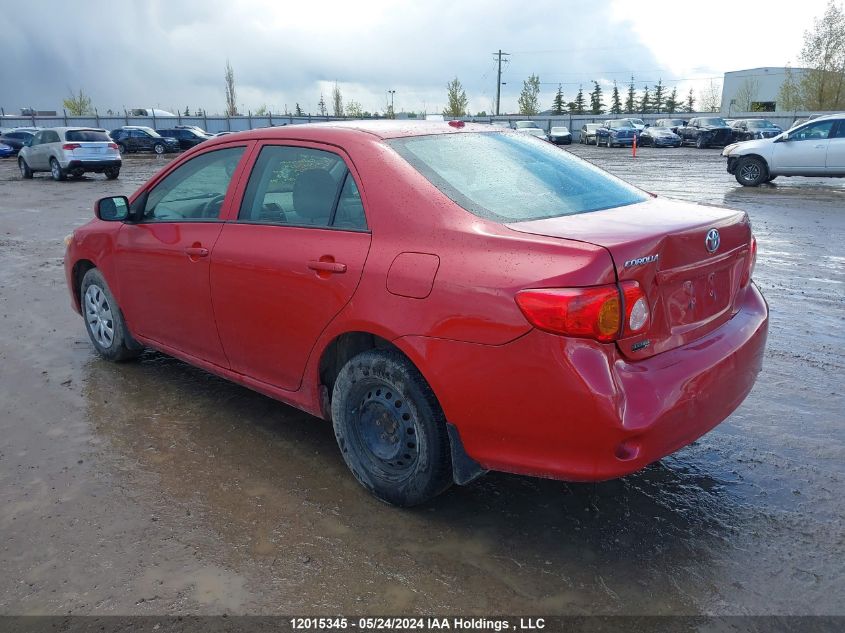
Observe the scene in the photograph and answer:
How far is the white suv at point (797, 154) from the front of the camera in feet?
53.1

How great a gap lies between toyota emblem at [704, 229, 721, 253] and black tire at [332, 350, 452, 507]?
1261 mm

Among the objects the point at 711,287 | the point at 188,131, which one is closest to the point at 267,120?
the point at 188,131

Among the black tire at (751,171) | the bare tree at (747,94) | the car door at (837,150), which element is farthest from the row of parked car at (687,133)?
the bare tree at (747,94)

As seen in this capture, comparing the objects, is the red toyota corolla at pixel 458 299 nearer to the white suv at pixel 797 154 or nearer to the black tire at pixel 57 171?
the white suv at pixel 797 154

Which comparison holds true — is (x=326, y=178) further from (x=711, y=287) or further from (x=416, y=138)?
(x=711, y=287)

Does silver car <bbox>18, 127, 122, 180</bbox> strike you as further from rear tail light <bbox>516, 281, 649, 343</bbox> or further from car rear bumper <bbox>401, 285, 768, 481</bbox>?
rear tail light <bbox>516, 281, 649, 343</bbox>

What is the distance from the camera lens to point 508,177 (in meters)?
3.22

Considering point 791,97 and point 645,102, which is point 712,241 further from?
point 645,102

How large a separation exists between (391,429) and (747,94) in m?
87.8

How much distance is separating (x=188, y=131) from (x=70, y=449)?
41055 millimetres

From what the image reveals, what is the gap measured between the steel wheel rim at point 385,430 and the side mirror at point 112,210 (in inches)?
90.4

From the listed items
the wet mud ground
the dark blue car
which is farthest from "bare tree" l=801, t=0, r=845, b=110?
the wet mud ground

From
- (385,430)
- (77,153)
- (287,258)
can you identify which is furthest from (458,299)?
(77,153)

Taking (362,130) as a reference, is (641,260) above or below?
below
